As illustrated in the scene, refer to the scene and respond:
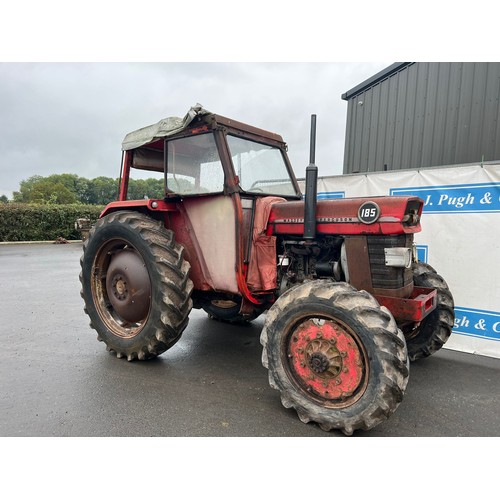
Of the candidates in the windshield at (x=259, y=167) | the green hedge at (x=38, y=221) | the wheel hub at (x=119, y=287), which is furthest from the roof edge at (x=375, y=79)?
the green hedge at (x=38, y=221)

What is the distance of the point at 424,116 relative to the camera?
6.95 metres

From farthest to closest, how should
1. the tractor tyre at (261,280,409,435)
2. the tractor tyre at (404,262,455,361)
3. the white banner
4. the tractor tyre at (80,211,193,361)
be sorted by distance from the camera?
the white banner → the tractor tyre at (404,262,455,361) → the tractor tyre at (80,211,193,361) → the tractor tyre at (261,280,409,435)

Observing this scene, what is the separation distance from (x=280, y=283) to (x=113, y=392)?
1842 millimetres

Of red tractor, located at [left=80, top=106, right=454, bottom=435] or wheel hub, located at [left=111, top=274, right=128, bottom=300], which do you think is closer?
red tractor, located at [left=80, top=106, right=454, bottom=435]

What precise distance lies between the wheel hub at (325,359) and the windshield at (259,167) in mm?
1638

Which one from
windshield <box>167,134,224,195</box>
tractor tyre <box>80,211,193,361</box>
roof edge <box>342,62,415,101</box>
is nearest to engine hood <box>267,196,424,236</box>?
windshield <box>167,134,224,195</box>

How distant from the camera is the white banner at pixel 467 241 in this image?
14.3 ft

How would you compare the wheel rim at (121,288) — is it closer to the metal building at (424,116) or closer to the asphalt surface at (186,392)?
the asphalt surface at (186,392)

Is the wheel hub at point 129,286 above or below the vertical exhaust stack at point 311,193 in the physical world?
below

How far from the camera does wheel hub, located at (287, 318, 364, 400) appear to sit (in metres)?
2.57

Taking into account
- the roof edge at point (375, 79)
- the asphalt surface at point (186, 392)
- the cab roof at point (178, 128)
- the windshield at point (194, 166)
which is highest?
the roof edge at point (375, 79)

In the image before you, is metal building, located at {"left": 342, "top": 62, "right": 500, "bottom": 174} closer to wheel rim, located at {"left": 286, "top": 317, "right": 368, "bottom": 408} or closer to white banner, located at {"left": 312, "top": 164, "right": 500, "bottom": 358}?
white banner, located at {"left": 312, "top": 164, "right": 500, "bottom": 358}

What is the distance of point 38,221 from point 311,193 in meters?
21.6

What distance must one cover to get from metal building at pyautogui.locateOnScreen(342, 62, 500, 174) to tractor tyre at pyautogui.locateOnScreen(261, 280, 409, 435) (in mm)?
4193
